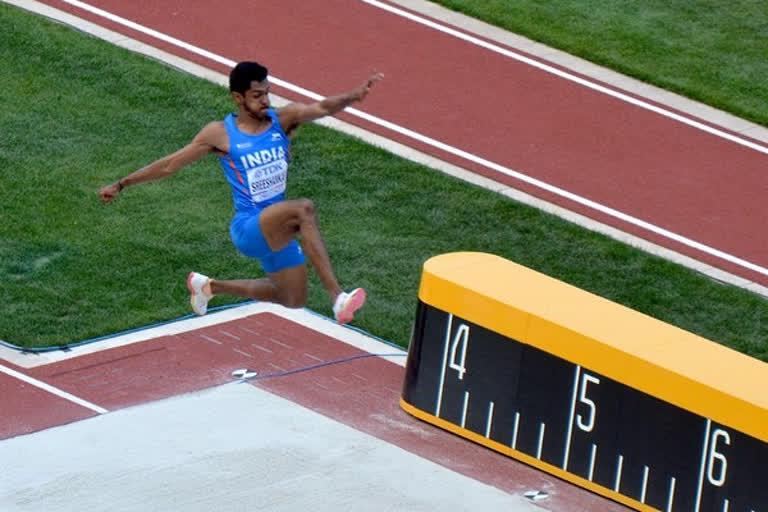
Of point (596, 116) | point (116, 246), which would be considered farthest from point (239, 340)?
point (596, 116)

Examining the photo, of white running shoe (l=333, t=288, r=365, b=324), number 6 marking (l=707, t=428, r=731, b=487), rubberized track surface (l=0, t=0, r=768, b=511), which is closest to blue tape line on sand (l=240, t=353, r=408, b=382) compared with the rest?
rubberized track surface (l=0, t=0, r=768, b=511)

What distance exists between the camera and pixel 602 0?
60.0 ft

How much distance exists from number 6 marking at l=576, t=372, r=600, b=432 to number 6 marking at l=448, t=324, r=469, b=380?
91 centimetres

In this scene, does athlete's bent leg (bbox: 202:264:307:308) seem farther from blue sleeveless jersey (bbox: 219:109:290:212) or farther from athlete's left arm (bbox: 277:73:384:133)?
athlete's left arm (bbox: 277:73:384:133)

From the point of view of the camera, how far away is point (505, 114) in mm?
15875

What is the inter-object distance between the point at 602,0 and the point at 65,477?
406 inches

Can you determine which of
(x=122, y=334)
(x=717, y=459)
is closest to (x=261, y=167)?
(x=122, y=334)

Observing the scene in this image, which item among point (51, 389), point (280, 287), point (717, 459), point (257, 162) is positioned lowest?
point (51, 389)

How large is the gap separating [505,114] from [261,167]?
6.26 meters

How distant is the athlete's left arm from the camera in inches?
384

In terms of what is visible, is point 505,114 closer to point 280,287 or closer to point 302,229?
point 280,287

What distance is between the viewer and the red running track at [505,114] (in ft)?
47.7

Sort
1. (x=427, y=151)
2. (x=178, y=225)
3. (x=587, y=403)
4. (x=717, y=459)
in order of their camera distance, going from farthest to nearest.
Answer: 1. (x=427, y=151)
2. (x=178, y=225)
3. (x=587, y=403)
4. (x=717, y=459)

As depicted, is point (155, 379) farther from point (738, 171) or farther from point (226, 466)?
point (738, 171)
